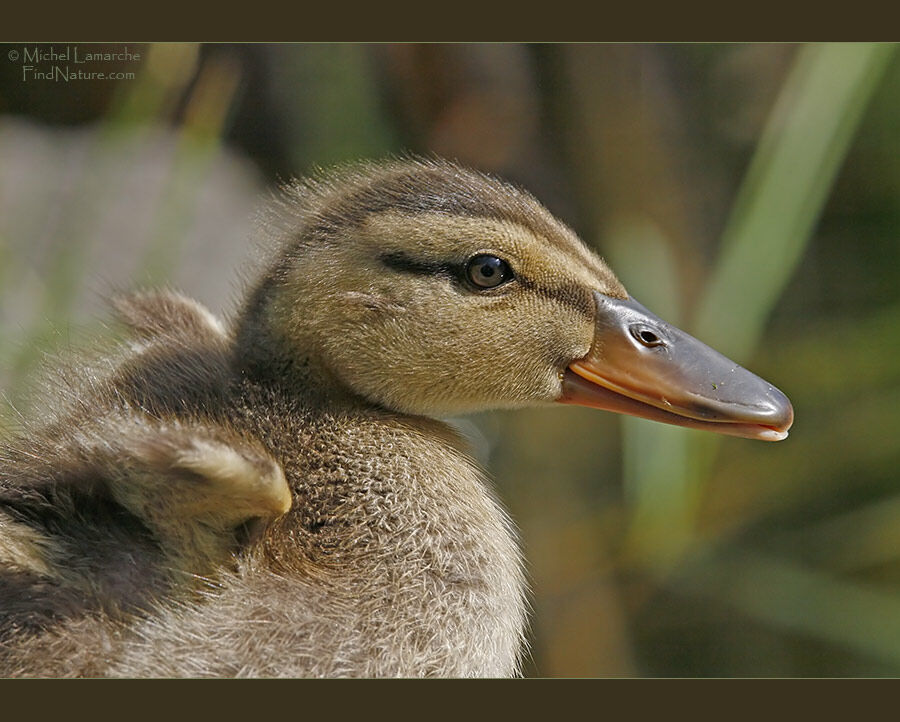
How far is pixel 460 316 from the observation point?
160 cm

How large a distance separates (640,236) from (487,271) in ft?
5.25

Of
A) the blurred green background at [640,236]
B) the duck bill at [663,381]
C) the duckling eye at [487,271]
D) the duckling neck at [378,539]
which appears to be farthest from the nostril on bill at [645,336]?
the blurred green background at [640,236]

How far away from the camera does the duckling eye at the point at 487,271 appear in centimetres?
159

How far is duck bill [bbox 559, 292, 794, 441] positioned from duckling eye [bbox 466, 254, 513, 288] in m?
0.16

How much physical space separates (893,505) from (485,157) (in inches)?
57.5

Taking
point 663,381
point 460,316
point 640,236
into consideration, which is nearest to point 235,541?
point 460,316

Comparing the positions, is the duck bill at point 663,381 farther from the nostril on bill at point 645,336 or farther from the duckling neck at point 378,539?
the duckling neck at point 378,539

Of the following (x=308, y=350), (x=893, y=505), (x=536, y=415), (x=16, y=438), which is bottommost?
→ (x=536, y=415)

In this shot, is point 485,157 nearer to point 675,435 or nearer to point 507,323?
point 675,435

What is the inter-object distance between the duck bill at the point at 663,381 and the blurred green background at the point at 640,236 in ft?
3.11

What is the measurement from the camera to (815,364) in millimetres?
3006

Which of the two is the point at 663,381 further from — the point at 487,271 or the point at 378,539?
the point at 378,539

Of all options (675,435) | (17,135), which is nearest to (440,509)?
(675,435)

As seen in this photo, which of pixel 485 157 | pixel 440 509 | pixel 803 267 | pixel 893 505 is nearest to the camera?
pixel 440 509
